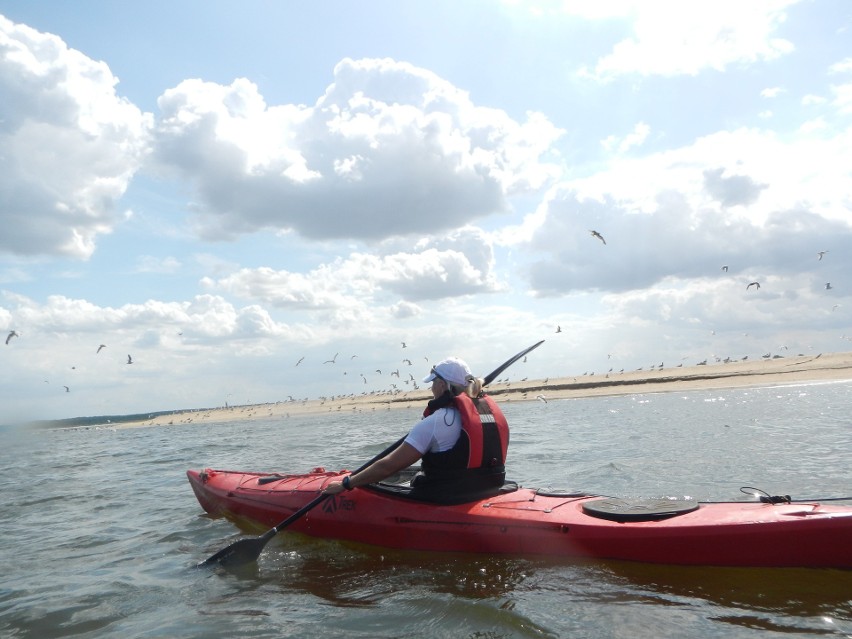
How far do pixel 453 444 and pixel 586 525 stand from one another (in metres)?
1.38

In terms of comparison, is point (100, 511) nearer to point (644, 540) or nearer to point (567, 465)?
point (567, 465)

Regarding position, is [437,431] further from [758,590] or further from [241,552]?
[758,590]

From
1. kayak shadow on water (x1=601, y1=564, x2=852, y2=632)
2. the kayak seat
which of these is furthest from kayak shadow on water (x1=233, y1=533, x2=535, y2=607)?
kayak shadow on water (x1=601, y1=564, x2=852, y2=632)

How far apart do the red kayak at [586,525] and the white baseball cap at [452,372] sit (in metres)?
1.19

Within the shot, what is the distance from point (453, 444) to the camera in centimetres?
574

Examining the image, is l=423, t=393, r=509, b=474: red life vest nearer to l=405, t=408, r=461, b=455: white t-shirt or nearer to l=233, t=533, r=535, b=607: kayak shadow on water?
l=405, t=408, r=461, b=455: white t-shirt

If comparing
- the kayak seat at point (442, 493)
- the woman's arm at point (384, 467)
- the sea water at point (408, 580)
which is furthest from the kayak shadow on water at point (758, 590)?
the woman's arm at point (384, 467)

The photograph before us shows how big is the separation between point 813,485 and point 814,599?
4299 mm

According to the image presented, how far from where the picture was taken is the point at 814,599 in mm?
4168

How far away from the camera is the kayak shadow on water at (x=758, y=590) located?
3.96 m

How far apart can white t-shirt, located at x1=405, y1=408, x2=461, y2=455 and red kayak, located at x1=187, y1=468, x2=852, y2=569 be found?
648 mm

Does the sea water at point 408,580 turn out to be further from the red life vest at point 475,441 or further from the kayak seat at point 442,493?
the red life vest at point 475,441

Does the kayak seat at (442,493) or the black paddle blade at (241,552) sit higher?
the kayak seat at (442,493)

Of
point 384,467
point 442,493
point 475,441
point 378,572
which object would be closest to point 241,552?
point 378,572
